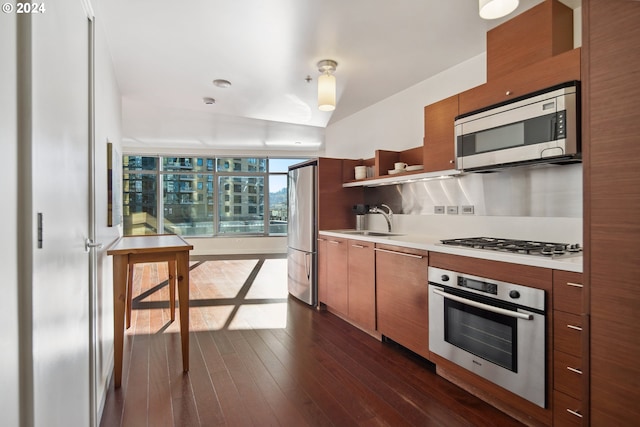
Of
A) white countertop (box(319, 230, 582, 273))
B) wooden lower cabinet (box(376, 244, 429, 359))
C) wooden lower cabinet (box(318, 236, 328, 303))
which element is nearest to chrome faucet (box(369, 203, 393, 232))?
wooden lower cabinet (box(318, 236, 328, 303))

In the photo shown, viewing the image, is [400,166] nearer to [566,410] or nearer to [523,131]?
[523,131]

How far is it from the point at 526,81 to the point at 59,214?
2428 millimetres

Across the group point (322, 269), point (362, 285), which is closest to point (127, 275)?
point (362, 285)

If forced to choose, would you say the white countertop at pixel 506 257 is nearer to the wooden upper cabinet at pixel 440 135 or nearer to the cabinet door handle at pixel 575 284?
the cabinet door handle at pixel 575 284

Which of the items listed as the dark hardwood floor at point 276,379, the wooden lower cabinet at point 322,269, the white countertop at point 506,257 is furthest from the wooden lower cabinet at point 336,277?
the white countertop at point 506,257

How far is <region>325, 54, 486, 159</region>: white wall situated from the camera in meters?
2.97

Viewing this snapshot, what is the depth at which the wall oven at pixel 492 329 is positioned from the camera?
5.50 ft

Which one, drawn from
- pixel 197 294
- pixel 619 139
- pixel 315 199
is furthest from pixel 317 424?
pixel 197 294

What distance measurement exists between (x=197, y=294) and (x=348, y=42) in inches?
139

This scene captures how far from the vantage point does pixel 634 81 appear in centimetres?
115

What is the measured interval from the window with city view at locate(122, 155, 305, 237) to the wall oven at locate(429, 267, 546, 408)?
22.1ft

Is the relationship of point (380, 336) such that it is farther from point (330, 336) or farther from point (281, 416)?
point (281, 416)

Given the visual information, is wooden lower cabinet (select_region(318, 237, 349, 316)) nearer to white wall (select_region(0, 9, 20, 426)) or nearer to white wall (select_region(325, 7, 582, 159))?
white wall (select_region(325, 7, 582, 159))

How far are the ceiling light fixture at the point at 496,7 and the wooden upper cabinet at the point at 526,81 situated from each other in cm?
38
